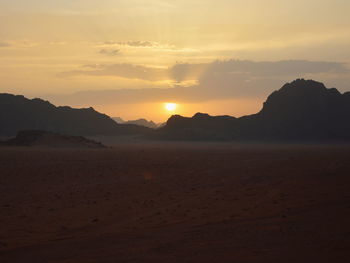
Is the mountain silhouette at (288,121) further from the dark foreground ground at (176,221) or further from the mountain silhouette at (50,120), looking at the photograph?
the dark foreground ground at (176,221)

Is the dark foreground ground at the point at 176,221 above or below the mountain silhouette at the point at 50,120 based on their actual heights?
below

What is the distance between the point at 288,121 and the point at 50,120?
273 ft

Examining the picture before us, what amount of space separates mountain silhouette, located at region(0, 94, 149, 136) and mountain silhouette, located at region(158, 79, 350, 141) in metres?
25.5

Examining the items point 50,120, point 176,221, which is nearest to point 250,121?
point 50,120

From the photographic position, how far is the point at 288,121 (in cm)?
15138

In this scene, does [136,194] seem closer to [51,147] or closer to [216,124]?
[51,147]

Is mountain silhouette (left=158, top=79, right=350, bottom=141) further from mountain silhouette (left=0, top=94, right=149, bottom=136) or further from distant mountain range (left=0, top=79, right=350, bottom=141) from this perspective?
mountain silhouette (left=0, top=94, right=149, bottom=136)

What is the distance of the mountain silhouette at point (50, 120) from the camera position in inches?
6398

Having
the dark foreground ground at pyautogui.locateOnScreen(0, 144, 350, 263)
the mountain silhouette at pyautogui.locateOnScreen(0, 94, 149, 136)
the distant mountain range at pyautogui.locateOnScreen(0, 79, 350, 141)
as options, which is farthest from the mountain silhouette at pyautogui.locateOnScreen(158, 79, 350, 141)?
the dark foreground ground at pyautogui.locateOnScreen(0, 144, 350, 263)

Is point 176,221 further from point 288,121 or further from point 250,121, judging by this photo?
point 250,121

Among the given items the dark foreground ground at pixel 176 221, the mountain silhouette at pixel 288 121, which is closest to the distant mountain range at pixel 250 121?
the mountain silhouette at pixel 288 121

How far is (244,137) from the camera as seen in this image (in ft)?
486

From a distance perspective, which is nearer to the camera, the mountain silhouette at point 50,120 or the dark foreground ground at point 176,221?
the dark foreground ground at point 176,221

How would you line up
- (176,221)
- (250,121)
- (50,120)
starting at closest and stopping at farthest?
(176,221) < (250,121) < (50,120)
